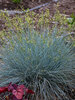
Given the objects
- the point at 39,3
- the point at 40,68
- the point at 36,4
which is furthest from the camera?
the point at 39,3

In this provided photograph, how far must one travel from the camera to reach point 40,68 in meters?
2.57

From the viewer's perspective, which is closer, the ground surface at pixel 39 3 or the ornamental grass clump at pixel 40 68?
the ornamental grass clump at pixel 40 68

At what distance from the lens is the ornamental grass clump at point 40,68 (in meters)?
2.46

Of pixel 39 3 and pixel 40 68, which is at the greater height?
pixel 39 3

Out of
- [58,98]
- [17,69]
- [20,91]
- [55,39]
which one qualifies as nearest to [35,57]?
[17,69]

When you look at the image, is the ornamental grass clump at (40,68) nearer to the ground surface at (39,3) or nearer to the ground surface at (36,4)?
the ground surface at (39,3)

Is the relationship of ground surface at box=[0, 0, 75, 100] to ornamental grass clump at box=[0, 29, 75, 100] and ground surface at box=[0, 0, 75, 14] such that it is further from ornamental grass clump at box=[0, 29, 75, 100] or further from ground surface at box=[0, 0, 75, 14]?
ornamental grass clump at box=[0, 29, 75, 100]

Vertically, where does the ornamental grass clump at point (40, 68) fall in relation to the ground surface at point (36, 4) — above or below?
below

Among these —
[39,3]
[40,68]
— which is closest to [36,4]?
[39,3]

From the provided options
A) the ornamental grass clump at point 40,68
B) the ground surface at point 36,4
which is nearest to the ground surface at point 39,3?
the ground surface at point 36,4

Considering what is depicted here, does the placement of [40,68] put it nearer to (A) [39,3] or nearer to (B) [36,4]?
(B) [36,4]

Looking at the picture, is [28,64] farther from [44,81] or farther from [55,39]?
[55,39]

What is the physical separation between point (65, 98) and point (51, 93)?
0.22 m

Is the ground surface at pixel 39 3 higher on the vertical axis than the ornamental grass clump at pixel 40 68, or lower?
higher
